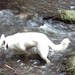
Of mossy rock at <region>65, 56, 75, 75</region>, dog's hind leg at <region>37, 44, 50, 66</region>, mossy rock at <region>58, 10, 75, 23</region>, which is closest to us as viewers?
mossy rock at <region>65, 56, 75, 75</region>

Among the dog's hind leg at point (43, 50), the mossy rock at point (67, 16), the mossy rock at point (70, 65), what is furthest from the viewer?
the mossy rock at point (67, 16)

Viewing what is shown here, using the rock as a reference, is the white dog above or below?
above

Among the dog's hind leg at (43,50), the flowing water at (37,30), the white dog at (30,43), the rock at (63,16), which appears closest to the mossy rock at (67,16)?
the rock at (63,16)

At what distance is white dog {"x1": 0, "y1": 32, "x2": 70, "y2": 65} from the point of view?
238 inches

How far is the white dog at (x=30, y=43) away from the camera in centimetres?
604

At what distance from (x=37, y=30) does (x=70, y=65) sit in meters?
2.74

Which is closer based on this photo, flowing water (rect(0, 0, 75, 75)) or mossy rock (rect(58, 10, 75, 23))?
flowing water (rect(0, 0, 75, 75))

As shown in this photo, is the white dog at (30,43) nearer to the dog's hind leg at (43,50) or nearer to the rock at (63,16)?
the dog's hind leg at (43,50)

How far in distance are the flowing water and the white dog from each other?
1.06ft

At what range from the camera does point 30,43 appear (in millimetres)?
Answer: 6164

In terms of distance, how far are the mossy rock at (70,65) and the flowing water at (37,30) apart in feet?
0.65

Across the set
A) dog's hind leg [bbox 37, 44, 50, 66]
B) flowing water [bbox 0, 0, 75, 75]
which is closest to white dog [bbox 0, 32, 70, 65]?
dog's hind leg [bbox 37, 44, 50, 66]

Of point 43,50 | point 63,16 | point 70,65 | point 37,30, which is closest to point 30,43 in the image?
point 43,50

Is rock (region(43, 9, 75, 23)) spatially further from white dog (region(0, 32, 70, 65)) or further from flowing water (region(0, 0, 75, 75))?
white dog (region(0, 32, 70, 65))
